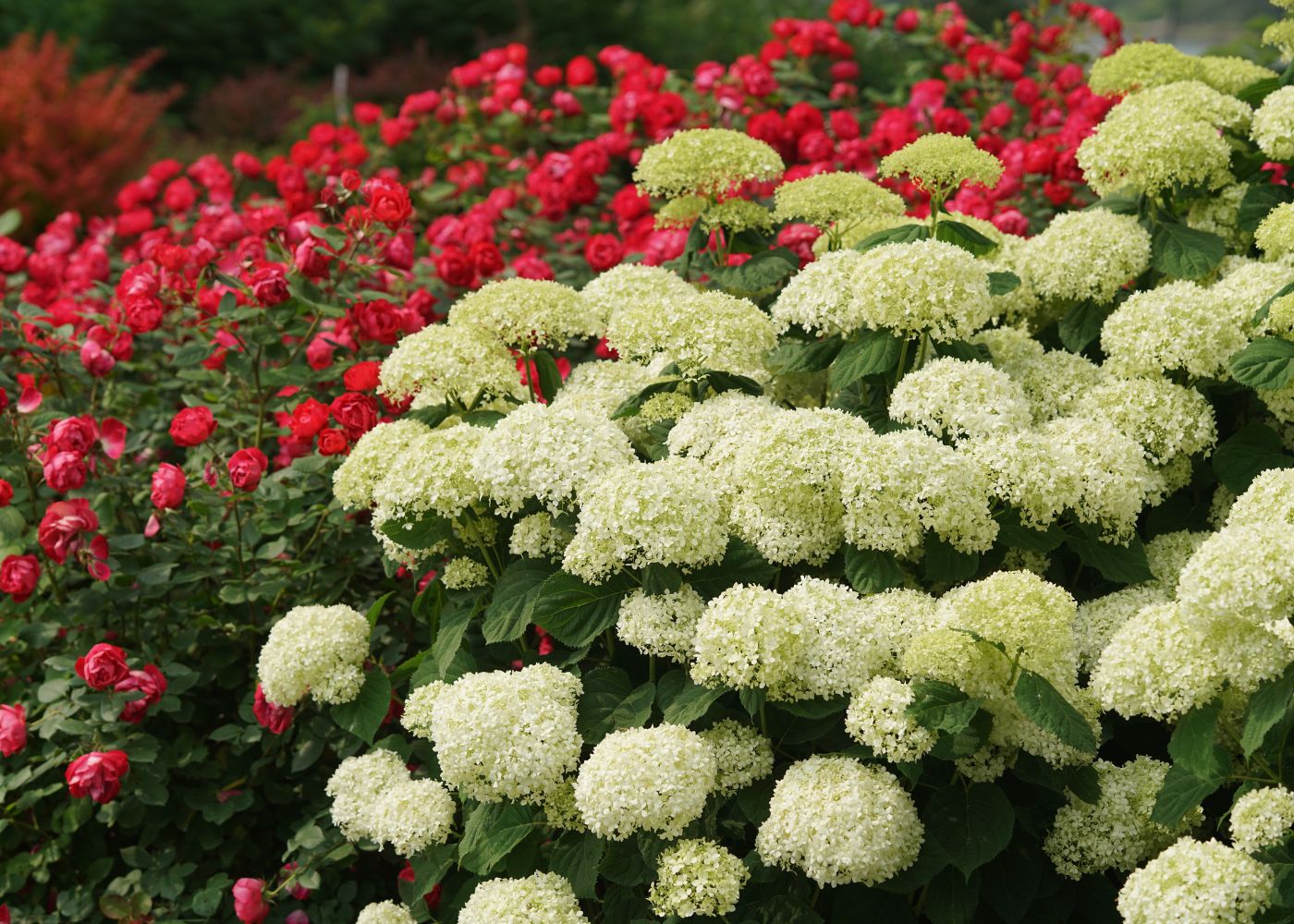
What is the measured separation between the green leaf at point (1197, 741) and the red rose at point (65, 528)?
8.09 feet

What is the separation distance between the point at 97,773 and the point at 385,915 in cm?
81

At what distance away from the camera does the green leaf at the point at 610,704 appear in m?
2.31

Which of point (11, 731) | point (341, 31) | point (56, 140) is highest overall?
point (11, 731)

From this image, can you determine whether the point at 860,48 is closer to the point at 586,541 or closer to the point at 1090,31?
the point at 1090,31

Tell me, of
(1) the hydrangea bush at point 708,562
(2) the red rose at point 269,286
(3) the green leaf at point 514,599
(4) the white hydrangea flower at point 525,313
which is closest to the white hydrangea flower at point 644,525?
(1) the hydrangea bush at point 708,562

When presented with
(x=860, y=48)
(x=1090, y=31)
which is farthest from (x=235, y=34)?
(x=1090, y=31)

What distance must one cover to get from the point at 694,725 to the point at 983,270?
3.30ft

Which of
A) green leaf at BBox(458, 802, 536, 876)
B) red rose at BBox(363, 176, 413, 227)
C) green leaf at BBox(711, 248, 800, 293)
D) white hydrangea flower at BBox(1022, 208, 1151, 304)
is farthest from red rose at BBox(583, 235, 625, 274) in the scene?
green leaf at BBox(458, 802, 536, 876)

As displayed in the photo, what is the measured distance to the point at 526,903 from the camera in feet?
7.23

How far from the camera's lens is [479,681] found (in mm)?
2273

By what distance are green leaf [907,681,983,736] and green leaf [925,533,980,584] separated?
288mm

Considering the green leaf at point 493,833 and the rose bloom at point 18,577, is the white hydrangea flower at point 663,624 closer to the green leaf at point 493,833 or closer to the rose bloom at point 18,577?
the green leaf at point 493,833

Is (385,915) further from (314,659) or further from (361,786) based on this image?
(314,659)

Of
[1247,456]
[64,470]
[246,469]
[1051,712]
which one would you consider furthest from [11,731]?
[1247,456]
